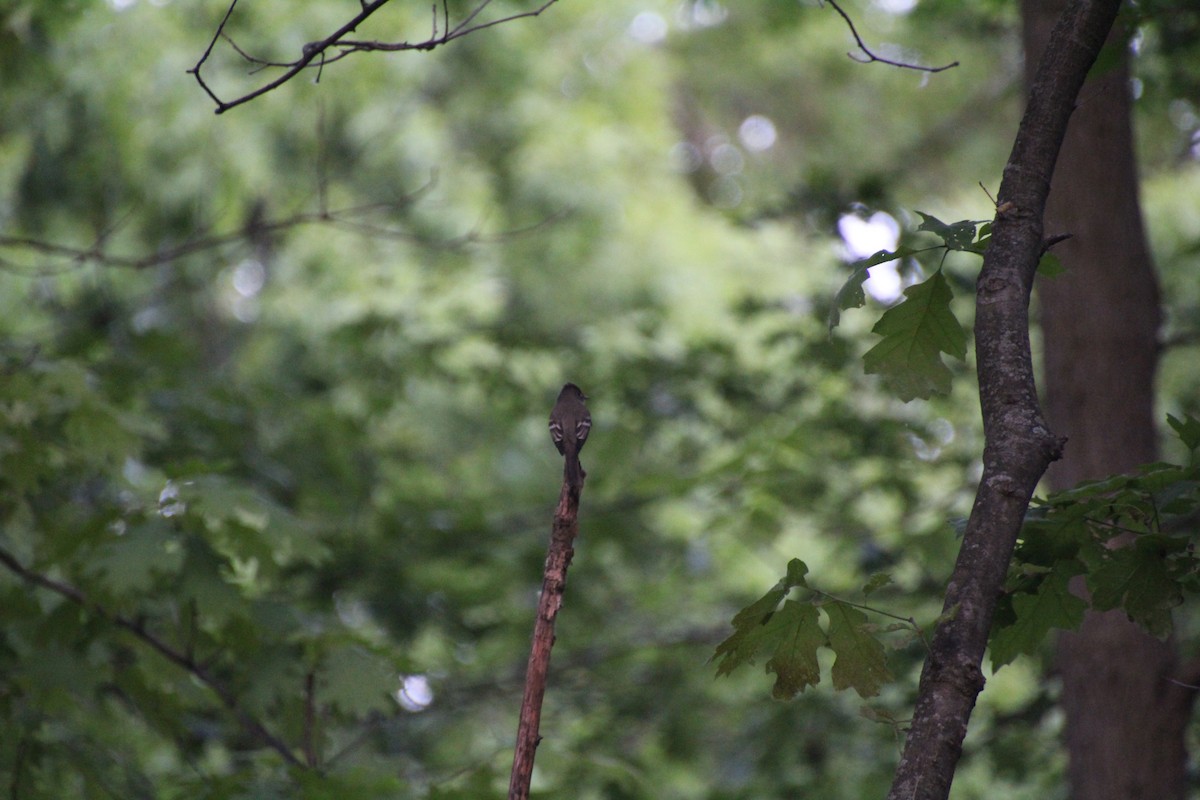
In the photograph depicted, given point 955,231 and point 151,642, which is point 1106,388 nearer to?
point 955,231

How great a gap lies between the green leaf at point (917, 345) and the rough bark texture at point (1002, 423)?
14cm

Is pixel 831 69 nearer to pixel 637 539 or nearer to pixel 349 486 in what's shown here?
pixel 637 539

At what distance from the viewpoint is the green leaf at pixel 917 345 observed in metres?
1.48

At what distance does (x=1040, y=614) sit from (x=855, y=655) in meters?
0.30

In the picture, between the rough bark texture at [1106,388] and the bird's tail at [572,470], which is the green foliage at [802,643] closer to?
the bird's tail at [572,470]

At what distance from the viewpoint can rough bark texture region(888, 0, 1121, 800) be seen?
1137mm

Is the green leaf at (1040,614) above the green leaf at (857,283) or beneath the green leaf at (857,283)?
beneath

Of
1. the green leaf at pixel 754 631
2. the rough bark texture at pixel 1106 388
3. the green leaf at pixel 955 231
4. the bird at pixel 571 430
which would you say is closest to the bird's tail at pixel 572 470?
the bird at pixel 571 430

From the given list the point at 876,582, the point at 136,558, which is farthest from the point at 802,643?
the point at 136,558

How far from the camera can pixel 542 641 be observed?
1241 millimetres

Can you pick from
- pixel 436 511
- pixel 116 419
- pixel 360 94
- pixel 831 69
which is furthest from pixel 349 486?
pixel 831 69

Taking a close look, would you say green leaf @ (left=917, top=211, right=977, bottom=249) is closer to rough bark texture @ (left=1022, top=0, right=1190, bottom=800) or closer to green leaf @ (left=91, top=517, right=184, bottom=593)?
rough bark texture @ (left=1022, top=0, right=1190, bottom=800)

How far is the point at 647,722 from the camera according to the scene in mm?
4832

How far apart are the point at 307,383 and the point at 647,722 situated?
2567mm
